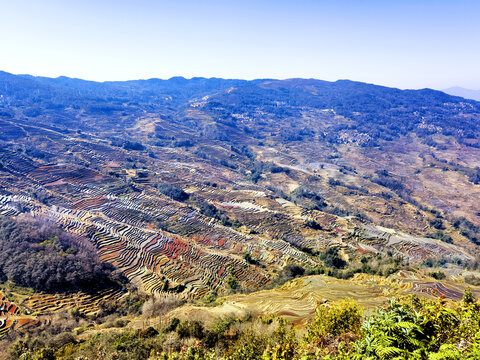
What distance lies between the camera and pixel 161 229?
5303 cm

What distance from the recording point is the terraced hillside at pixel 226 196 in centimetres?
4459

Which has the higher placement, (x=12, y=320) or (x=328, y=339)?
(x=328, y=339)

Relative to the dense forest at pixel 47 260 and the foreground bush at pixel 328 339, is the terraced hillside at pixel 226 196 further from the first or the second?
the foreground bush at pixel 328 339

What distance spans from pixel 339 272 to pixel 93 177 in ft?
221

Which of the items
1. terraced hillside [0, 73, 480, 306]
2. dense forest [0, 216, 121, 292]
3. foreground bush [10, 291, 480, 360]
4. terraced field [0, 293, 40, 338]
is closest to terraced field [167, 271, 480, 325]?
foreground bush [10, 291, 480, 360]

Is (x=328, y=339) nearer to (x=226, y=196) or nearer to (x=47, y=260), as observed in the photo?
(x=47, y=260)

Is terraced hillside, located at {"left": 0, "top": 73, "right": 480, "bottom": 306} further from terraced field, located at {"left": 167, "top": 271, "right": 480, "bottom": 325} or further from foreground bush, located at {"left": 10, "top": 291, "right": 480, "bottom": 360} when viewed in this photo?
foreground bush, located at {"left": 10, "top": 291, "right": 480, "bottom": 360}

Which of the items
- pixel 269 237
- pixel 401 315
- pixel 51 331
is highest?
pixel 401 315

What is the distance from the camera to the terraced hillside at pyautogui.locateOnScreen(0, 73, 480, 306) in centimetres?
4459

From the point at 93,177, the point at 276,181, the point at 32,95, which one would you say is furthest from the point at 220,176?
the point at 32,95

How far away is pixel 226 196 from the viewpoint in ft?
262

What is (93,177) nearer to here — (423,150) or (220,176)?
Answer: (220,176)

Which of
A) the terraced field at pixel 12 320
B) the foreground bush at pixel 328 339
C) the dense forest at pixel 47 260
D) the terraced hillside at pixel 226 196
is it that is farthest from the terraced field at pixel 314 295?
the dense forest at pixel 47 260

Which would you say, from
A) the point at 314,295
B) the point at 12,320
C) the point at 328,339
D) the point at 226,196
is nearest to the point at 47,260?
the point at 12,320
